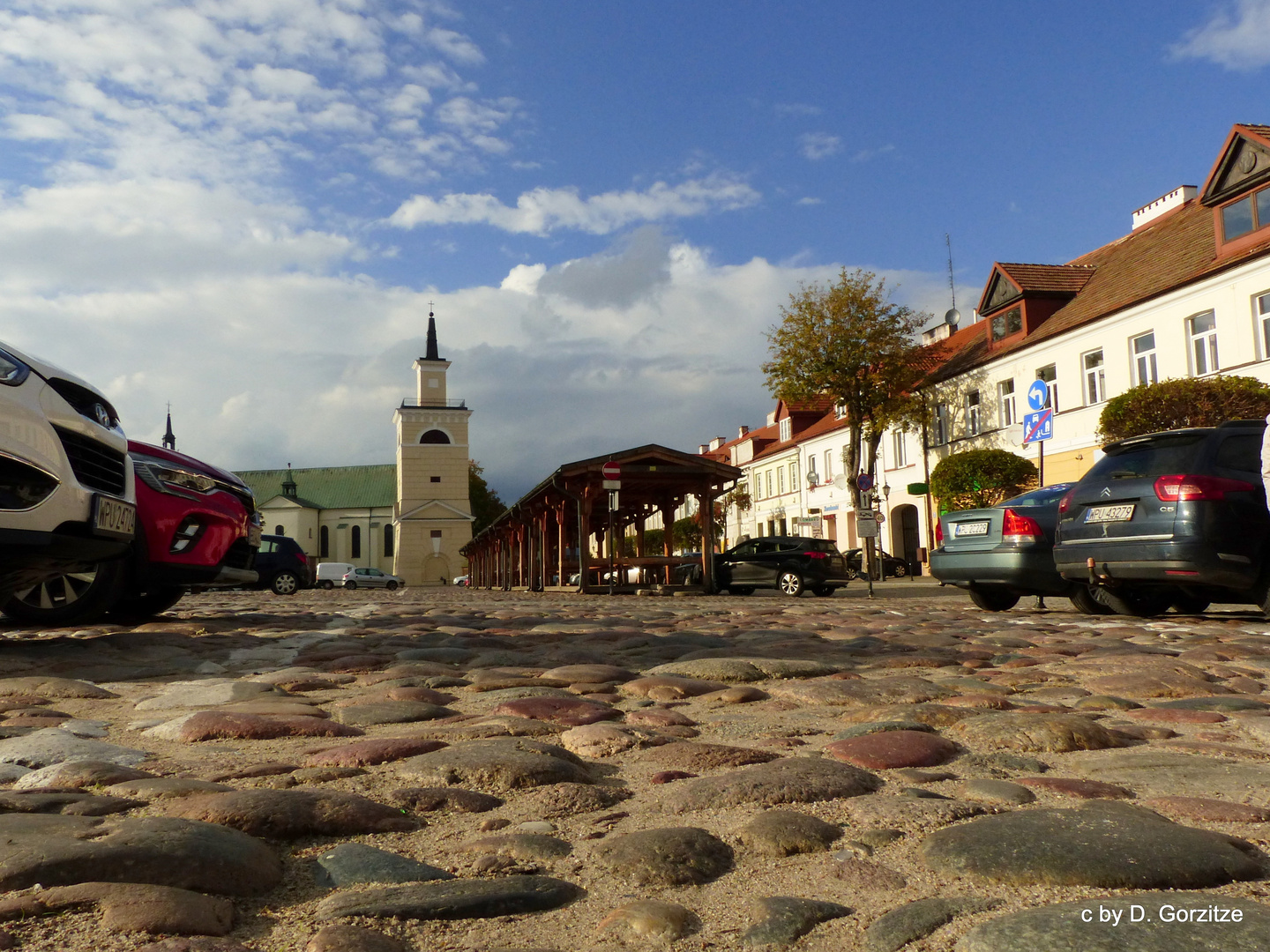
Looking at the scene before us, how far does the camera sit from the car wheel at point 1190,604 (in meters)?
10.3

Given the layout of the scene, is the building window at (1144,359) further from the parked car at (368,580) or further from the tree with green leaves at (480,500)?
the tree with green leaves at (480,500)

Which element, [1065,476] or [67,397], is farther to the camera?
[1065,476]

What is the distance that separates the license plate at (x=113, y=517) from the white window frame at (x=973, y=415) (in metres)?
32.2

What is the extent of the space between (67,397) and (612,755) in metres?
→ 4.57

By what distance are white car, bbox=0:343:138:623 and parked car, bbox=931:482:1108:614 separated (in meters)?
8.89

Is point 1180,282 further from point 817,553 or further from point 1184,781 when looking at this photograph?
point 1184,781

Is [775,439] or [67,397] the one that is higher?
[775,439]

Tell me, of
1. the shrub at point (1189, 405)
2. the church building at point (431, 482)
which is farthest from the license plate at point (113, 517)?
the church building at point (431, 482)

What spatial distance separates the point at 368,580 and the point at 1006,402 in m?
34.4

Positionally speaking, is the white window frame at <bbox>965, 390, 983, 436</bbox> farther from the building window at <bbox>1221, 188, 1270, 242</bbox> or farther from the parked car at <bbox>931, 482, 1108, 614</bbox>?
Answer: the parked car at <bbox>931, 482, 1108, 614</bbox>

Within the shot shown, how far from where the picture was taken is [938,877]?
88.7 inches

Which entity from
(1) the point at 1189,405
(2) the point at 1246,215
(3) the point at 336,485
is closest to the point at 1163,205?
(2) the point at 1246,215

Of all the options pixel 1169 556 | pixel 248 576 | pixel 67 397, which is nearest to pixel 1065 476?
pixel 1169 556

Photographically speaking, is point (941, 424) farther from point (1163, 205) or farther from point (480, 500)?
point (480, 500)
